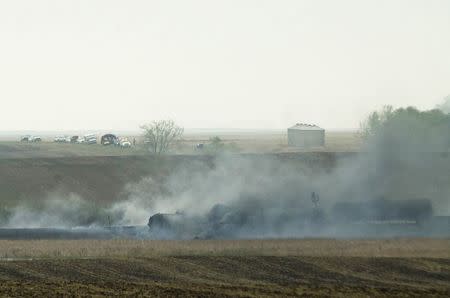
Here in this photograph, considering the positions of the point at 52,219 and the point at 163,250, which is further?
the point at 52,219

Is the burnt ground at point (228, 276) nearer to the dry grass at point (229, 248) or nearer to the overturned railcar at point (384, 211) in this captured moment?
the dry grass at point (229, 248)

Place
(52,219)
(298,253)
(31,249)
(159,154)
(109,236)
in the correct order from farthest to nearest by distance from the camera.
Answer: (159,154)
(52,219)
(109,236)
(31,249)
(298,253)

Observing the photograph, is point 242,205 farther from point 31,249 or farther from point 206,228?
point 31,249

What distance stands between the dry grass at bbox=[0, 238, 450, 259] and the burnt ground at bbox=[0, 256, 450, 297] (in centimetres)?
251

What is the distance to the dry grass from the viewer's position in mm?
52475

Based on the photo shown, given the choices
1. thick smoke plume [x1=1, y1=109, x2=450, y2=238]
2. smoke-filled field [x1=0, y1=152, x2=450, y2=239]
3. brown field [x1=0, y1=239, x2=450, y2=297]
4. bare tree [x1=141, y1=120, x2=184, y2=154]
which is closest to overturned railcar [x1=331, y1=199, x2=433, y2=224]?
smoke-filled field [x1=0, y1=152, x2=450, y2=239]

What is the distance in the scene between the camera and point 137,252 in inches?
2117

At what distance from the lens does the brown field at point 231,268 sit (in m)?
39.8

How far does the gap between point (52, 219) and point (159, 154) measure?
52.6m

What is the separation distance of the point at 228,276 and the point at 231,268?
2.20m

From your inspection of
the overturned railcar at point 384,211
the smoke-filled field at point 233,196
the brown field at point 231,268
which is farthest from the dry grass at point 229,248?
the overturned railcar at point 384,211

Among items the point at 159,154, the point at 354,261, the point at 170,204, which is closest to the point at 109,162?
the point at 159,154

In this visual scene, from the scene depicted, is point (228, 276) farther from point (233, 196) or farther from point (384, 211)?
point (233, 196)

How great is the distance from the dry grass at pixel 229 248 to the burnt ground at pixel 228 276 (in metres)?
2.51
